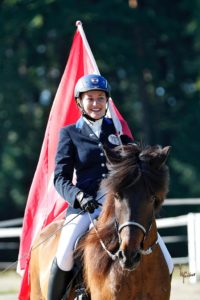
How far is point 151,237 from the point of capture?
7.70 meters

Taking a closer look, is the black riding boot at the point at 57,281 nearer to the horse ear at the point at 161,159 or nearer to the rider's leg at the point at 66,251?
the rider's leg at the point at 66,251

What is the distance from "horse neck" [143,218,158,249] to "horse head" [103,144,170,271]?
0.19 ft

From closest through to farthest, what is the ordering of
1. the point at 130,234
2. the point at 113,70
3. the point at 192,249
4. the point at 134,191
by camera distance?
the point at 130,234, the point at 134,191, the point at 192,249, the point at 113,70

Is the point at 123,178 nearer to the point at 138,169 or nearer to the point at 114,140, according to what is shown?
the point at 138,169

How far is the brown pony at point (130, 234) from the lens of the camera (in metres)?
7.37

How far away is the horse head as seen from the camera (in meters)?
7.28

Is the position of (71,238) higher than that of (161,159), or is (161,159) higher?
(161,159)

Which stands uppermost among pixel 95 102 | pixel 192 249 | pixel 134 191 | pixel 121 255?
pixel 95 102

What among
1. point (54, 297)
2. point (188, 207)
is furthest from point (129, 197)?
point (188, 207)

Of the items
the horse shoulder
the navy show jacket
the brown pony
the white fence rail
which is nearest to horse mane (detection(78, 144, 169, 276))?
the brown pony

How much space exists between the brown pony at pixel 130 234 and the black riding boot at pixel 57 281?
1.27 feet

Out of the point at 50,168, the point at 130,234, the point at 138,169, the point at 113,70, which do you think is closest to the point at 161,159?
the point at 138,169

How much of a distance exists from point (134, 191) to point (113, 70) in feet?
89.8

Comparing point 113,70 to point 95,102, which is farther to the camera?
point 113,70
